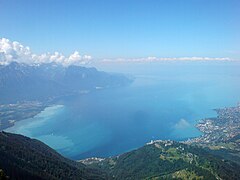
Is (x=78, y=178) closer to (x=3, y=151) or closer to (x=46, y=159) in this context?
(x=46, y=159)

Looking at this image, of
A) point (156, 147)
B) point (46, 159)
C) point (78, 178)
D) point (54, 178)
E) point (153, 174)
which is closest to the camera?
point (54, 178)

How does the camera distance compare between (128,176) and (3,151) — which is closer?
(3,151)

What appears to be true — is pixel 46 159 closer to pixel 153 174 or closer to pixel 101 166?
pixel 153 174

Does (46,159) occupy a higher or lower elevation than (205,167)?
higher

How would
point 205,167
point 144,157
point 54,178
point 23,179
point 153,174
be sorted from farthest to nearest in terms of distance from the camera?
point 144,157
point 153,174
point 205,167
point 54,178
point 23,179

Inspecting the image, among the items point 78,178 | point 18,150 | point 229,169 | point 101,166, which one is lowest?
point 101,166

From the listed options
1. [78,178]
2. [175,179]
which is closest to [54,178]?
[78,178]

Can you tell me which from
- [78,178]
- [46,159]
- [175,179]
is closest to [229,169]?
[175,179]
